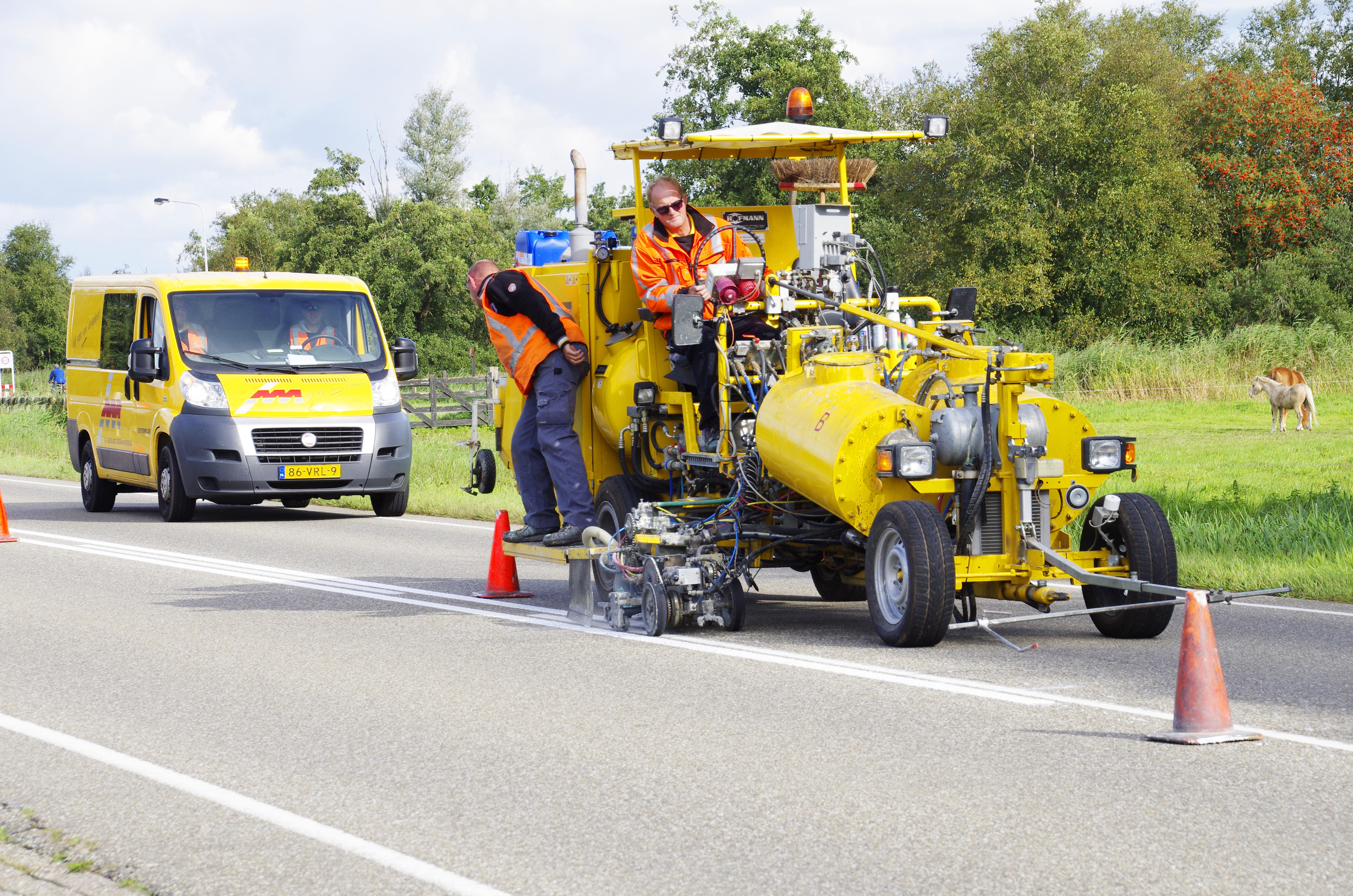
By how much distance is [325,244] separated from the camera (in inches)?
2589

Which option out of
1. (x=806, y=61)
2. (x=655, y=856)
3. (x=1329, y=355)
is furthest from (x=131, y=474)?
(x=806, y=61)

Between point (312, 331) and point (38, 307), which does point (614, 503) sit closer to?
point (312, 331)

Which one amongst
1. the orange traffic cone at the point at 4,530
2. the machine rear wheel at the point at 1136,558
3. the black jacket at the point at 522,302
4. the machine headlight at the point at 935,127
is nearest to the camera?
the machine rear wheel at the point at 1136,558

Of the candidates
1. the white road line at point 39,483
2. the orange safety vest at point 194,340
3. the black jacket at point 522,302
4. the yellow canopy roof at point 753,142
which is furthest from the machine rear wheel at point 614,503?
the white road line at point 39,483

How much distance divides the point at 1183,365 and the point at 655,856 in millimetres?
30945

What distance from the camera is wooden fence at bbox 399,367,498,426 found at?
3956 centimetres

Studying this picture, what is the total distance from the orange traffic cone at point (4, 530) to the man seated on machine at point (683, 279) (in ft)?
26.4

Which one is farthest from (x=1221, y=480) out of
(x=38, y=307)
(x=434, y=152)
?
(x=38, y=307)

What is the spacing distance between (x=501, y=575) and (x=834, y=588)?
2241 mm

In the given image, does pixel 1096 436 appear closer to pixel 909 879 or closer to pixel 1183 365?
pixel 909 879

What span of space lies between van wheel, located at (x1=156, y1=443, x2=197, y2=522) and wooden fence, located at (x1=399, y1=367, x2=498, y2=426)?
69.0 feet

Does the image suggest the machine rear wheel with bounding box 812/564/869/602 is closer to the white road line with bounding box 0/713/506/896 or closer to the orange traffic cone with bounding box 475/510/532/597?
the orange traffic cone with bounding box 475/510/532/597

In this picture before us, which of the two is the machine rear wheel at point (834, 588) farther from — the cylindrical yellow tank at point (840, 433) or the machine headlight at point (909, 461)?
the machine headlight at point (909, 461)

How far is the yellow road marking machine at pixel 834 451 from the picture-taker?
7.66m
